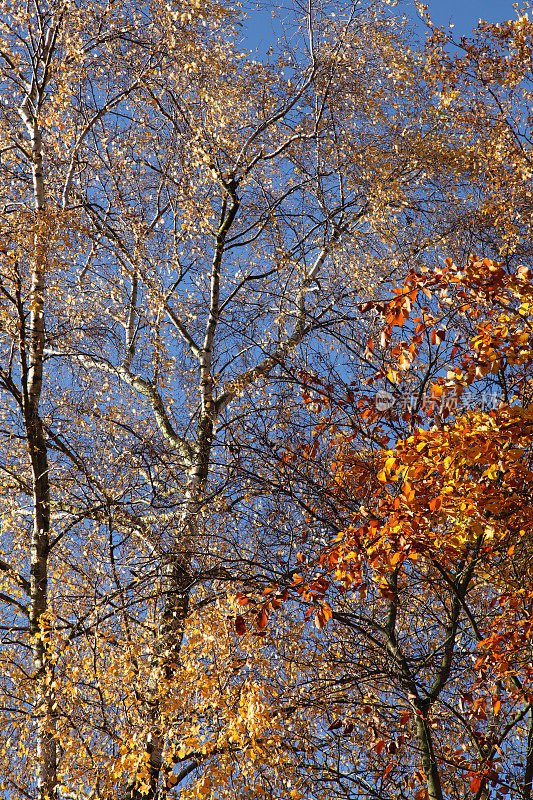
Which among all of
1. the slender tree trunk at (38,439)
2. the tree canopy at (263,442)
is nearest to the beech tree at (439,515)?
the tree canopy at (263,442)

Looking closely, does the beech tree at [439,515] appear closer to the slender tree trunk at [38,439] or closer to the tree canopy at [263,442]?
the tree canopy at [263,442]

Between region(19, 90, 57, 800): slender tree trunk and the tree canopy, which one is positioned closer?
the tree canopy

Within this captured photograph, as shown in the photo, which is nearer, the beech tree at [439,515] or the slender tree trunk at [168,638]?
the beech tree at [439,515]

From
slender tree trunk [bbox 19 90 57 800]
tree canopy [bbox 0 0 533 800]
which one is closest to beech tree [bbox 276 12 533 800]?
tree canopy [bbox 0 0 533 800]

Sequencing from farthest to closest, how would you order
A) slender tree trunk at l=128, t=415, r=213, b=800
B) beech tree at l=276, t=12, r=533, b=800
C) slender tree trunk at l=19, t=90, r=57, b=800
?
slender tree trunk at l=19, t=90, r=57, b=800
slender tree trunk at l=128, t=415, r=213, b=800
beech tree at l=276, t=12, r=533, b=800

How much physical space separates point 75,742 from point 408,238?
9.39 m

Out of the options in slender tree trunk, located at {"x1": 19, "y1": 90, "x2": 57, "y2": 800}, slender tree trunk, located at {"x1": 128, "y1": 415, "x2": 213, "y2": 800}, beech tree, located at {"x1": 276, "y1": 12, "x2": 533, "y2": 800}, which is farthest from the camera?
slender tree trunk, located at {"x1": 19, "y1": 90, "x2": 57, "y2": 800}

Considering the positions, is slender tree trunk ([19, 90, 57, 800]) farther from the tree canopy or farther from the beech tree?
the beech tree

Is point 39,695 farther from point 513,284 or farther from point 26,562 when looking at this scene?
point 513,284

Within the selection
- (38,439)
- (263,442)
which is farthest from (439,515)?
(38,439)

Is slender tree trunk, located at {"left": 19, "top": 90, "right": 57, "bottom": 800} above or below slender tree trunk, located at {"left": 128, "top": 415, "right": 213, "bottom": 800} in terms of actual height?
above

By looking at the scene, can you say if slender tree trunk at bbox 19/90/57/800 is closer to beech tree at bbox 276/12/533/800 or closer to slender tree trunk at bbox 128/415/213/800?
slender tree trunk at bbox 128/415/213/800

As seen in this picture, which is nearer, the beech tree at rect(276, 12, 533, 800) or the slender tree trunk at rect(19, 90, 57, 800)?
the beech tree at rect(276, 12, 533, 800)

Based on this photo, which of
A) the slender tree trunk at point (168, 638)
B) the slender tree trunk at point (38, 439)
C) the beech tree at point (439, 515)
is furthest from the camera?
the slender tree trunk at point (38, 439)
